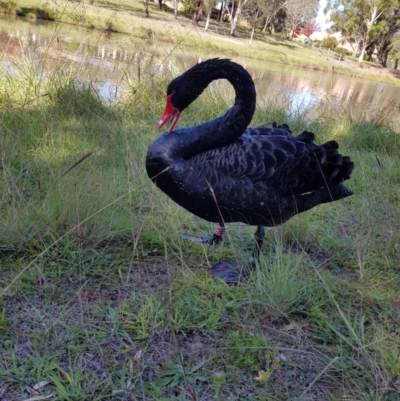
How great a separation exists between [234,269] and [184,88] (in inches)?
36.8

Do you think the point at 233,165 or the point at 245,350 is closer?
the point at 245,350

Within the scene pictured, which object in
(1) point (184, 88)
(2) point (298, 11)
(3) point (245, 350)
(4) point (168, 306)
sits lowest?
(3) point (245, 350)

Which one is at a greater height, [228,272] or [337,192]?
[337,192]

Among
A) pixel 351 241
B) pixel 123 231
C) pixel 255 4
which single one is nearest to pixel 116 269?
pixel 123 231

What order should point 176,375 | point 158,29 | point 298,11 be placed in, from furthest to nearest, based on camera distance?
point 298,11 → point 158,29 → point 176,375

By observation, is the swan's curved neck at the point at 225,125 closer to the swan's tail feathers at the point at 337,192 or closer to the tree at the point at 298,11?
the swan's tail feathers at the point at 337,192

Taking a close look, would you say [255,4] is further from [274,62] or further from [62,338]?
[62,338]

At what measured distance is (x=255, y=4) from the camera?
2959cm

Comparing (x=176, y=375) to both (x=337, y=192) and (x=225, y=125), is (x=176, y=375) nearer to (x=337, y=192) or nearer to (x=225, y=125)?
→ (x=225, y=125)

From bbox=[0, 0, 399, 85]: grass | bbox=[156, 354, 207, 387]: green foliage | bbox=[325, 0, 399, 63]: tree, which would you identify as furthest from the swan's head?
bbox=[325, 0, 399, 63]: tree

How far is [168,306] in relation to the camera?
1466 mm

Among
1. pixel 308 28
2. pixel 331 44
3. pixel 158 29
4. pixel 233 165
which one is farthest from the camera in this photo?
pixel 308 28

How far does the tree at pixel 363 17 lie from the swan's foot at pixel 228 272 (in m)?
37.1

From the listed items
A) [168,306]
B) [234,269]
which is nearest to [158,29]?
[234,269]
